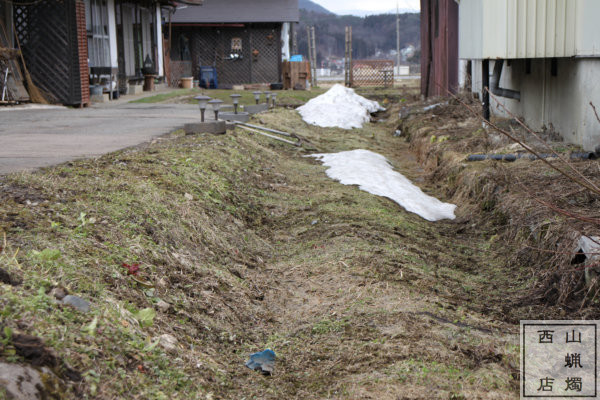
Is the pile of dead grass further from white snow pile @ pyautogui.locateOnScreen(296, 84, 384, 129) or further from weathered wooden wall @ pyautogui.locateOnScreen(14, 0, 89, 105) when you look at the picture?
weathered wooden wall @ pyautogui.locateOnScreen(14, 0, 89, 105)

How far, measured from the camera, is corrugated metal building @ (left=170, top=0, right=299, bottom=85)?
29531 mm

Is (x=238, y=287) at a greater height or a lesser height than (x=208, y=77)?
lesser

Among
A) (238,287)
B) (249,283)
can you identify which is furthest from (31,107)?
(238,287)

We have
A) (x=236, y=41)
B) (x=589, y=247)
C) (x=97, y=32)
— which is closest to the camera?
(x=589, y=247)

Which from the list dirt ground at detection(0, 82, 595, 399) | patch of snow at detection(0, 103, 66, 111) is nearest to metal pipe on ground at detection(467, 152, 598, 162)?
dirt ground at detection(0, 82, 595, 399)

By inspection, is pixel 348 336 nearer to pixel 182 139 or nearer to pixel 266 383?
pixel 266 383

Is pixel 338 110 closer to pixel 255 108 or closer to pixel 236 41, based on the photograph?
pixel 255 108

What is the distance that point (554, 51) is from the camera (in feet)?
26.4

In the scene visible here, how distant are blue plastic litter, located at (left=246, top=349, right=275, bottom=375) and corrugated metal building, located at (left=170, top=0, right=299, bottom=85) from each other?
26.9 metres

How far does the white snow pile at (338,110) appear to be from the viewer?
15.1m

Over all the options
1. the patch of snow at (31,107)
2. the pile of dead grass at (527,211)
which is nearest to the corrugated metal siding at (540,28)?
the pile of dead grass at (527,211)

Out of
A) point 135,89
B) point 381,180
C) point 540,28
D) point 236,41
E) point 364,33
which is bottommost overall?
point 381,180

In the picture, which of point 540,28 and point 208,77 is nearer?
point 540,28

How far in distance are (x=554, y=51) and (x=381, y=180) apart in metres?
2.64
